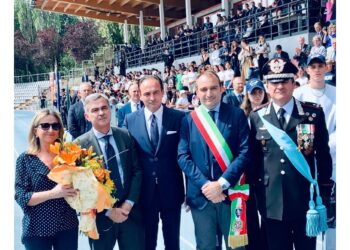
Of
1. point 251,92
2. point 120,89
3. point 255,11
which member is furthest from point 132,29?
point 251,92

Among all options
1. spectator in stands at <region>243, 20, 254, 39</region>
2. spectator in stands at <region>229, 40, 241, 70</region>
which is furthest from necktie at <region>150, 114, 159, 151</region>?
spectator in stands at <region>243, 20, 254, 39</region>

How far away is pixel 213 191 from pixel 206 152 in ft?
0.91

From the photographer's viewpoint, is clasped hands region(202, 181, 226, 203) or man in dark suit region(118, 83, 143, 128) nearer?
clasped hands region(202, 181, 226, 203)

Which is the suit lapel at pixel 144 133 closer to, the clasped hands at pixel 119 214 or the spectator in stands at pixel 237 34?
the clasped hands at pixel 119 214

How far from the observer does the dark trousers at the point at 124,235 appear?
2789mm

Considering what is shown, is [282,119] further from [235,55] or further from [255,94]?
[235,55]

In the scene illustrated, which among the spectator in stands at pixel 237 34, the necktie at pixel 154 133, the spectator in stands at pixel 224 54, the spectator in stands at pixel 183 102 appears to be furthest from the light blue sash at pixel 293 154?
the spectator in stands at pixel 237 34

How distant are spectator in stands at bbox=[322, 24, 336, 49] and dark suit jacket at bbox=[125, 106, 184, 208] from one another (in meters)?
4.11

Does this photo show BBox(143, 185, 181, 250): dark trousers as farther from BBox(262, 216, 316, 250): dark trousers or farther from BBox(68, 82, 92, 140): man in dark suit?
BBox(68, 82, 92, 140): man in dark suit

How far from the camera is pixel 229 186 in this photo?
9.09 feet

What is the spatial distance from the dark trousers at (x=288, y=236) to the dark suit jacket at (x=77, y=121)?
2.78m

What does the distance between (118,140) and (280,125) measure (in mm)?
1067

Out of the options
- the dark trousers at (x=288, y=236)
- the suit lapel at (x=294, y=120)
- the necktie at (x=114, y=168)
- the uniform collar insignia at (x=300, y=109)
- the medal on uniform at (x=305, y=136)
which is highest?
the uniform collar insignia at (x=300, y=109)

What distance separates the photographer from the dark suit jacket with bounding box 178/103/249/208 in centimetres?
278
